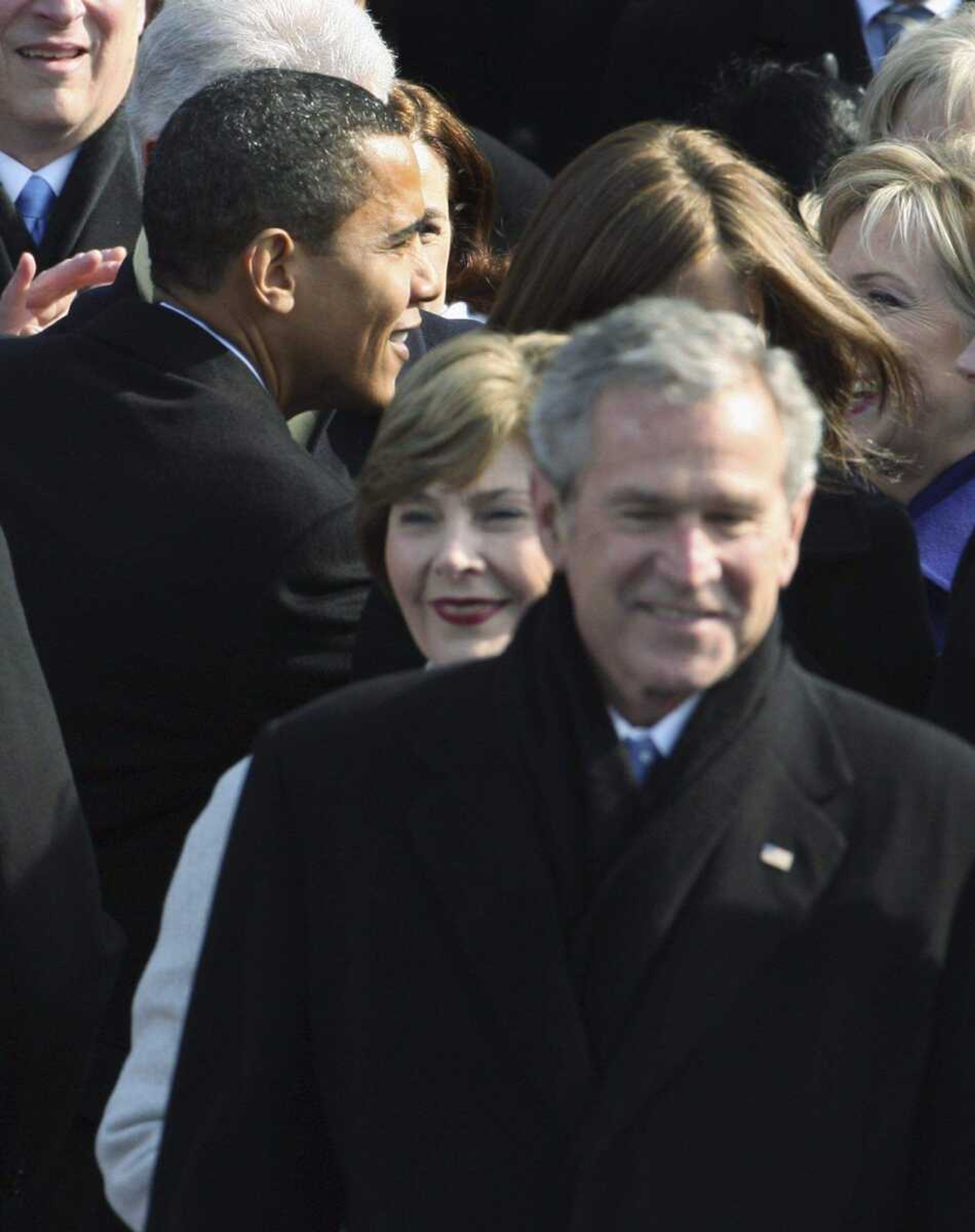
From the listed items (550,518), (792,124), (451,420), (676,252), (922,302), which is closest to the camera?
(550,518)

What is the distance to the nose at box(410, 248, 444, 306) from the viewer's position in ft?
11.8

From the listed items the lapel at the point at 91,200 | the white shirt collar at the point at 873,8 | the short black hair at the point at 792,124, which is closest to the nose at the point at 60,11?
the lapel at the point at 91,200

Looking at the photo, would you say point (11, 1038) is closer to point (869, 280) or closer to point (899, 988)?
point (899, 988)

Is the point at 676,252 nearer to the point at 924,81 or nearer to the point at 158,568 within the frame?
the point at 158,568

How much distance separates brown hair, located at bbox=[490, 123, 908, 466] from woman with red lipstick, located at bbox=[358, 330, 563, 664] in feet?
1.11

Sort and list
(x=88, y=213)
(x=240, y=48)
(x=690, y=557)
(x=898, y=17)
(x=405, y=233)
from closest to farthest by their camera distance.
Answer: (x=690, y=557) < (x=405, y=233) < (x=240, y=48) < (x=88, y=213) < (x=898, y=17)

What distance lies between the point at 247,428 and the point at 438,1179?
49.2 inches

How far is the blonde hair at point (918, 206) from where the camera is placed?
12.0 feet

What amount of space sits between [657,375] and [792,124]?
3.13 meters

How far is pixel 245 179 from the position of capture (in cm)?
323

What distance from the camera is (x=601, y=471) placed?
205 centimetres

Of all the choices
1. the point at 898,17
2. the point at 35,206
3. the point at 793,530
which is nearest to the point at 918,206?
the point at 793,530

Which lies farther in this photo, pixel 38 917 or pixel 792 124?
pixel 792 124

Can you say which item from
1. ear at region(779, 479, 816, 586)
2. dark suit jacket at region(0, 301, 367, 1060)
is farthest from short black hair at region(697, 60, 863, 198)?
Result: ear at region(779, 479, 816, 586)
